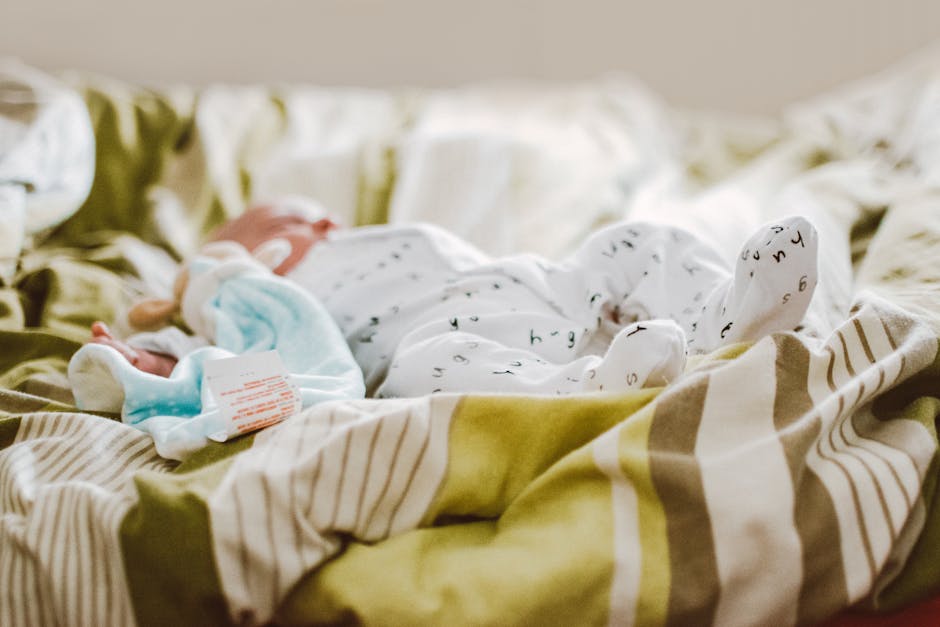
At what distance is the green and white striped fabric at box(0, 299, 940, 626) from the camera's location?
1.61 feet

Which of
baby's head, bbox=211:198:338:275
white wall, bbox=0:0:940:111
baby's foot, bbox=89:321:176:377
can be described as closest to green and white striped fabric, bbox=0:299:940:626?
baby's foot, bbox=89:321:176:377

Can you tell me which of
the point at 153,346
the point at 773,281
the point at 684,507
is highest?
the point at 773,281

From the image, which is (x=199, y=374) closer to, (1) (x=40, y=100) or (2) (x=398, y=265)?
(2) (x=398, y=265)

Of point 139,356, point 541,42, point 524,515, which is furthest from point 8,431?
point 541,42

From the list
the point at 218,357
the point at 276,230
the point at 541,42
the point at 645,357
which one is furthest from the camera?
the point at 541,42

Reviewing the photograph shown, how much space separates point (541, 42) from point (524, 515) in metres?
1.47

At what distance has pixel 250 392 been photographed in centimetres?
64

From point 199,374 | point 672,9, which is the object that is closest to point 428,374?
point 199,374

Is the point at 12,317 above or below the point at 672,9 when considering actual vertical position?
below

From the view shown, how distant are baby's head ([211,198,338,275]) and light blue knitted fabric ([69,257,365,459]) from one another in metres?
0.11

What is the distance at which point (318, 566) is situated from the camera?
0.51 metres

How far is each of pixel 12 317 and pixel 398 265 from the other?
41 cm

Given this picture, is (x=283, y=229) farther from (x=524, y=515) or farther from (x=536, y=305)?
(x=524, y=515)

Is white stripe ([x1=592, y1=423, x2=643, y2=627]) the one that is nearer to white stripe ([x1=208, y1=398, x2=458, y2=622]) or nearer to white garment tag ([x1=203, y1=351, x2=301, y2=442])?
white stripe ([x1=208, y1=398, x2=458, y2=622])
